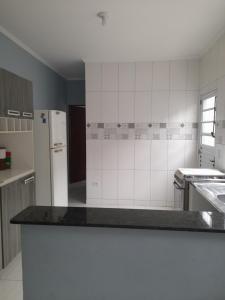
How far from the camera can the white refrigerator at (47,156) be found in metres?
3.18

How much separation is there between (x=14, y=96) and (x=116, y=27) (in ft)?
4.58

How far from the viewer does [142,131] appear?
12.8 feet

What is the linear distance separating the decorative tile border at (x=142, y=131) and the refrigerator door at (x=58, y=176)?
2.29 ft

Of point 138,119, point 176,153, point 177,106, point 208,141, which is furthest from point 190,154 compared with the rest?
point 138,119

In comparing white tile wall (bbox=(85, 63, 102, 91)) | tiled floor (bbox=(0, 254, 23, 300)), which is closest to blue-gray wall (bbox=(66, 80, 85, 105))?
white tile wall (bbox=(85, 63, 102, 91))

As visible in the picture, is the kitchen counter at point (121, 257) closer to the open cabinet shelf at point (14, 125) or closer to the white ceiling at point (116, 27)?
the open cabinet shelf at point (14, 125)

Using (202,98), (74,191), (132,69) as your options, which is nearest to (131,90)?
(132,69)

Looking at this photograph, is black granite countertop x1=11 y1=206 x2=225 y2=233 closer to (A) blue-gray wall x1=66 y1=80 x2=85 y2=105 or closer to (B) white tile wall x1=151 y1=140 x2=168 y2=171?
(B) white tile wall x1=151 y1=140 x2=168 y2=171

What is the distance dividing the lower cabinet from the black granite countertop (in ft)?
3.83

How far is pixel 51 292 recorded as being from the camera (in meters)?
1.02

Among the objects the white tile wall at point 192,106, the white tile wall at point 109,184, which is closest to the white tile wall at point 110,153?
the white tile wall at point 109,184

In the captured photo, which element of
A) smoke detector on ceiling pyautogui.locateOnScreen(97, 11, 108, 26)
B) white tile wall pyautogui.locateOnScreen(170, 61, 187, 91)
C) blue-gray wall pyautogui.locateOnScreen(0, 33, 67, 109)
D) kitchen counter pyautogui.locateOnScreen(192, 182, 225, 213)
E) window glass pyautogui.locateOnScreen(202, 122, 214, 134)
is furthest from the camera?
white tile wall pyautogui.locateOnScreen(170, 61, 187, 91)

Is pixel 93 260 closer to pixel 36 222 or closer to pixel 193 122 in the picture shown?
pixel 36 222

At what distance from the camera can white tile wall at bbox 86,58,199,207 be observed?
3785 millimetres
